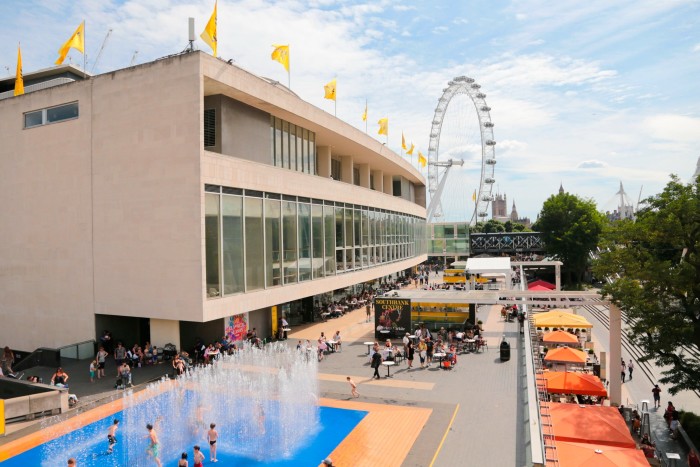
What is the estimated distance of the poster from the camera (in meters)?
27.9

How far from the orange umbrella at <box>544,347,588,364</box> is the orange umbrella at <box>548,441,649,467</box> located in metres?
11.5

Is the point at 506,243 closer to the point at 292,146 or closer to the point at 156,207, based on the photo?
the point at 292,146

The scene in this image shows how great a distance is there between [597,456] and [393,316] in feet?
57.4

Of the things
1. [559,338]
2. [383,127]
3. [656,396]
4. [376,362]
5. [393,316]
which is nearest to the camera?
[376,362]

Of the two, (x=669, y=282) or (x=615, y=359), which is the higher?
(x=669, y=282)

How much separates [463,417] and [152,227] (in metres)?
18.0

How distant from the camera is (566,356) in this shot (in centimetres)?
2636

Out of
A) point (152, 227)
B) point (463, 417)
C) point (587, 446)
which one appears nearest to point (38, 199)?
point (152, 227)

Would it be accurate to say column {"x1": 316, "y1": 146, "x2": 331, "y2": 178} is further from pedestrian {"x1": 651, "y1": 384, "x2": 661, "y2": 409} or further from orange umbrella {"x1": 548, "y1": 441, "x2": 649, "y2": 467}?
orange umbrella {"x1": 548, "y1": 441, "x2": 649, "y2": 467}

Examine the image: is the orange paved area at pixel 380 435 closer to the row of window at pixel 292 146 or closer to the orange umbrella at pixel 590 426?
the orange umbrella at pixel 590 426

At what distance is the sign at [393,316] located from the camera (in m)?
30.7

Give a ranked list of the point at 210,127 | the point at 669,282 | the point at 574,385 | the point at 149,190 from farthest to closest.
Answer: the point at 210,127
the point at 149,190
the point at 669,282
the point at 574,385

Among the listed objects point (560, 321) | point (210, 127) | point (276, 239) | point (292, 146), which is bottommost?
point (560, 321)

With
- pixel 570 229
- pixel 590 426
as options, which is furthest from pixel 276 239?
pixel 570 229
